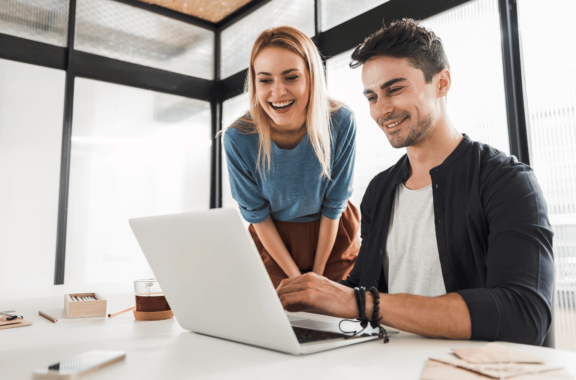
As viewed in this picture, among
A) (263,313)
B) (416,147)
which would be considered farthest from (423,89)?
(263,313)

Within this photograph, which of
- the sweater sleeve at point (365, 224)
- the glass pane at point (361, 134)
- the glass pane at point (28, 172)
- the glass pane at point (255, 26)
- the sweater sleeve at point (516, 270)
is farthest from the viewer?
the glass pane at point (255, 26)

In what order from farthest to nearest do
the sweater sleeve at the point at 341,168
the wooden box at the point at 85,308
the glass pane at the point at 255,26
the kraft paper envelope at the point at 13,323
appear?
the glass pane at the point at 255,26 → the sweater sleeve at the point at 341,168 → the wooden box at the point at 85,308 → the kraft paper envelope at the point at 13,323

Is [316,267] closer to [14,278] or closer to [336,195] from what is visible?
[336,195]

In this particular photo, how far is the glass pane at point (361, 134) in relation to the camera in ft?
8.30

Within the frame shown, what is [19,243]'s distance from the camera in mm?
2926

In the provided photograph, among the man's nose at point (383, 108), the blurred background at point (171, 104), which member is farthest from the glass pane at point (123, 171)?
the man's nose at point (383, 108)

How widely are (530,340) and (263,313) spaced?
0.45 m

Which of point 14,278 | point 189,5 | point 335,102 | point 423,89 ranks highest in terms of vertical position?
point 189,5

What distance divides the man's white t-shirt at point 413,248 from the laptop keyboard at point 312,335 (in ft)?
1.53

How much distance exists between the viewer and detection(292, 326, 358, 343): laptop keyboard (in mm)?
623

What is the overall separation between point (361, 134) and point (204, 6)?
187 centimetres

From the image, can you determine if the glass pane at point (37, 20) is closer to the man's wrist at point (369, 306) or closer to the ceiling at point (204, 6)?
the ceiling at point (204, 6)

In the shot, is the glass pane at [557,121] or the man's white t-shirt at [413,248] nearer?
the man's white t-shirt at [413,248]

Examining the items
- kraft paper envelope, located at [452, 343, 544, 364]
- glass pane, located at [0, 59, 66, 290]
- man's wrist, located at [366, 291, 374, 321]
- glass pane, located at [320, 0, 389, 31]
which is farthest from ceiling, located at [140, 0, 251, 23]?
kraft paper envelope, located at [452, 343, 544, 364]
